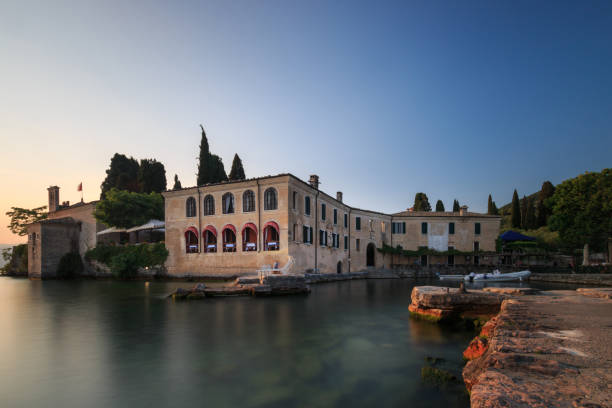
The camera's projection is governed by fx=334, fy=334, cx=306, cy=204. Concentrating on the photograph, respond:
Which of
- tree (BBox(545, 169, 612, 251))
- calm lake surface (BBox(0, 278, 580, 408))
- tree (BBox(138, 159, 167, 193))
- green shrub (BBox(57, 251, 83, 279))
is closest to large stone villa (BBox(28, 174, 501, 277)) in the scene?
green shrub (BBox(57, 251, 83, 279))

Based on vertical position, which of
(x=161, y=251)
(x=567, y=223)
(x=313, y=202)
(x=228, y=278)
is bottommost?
(x=228, y=278)

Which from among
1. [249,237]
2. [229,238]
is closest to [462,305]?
[249,237]

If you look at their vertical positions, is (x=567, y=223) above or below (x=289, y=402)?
above

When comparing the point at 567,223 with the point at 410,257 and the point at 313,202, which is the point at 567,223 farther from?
the point at 313,202

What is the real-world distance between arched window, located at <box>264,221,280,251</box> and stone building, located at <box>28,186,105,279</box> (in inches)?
916

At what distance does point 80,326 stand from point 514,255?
37.8 metres

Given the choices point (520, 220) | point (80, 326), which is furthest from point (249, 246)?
point (520, 220)

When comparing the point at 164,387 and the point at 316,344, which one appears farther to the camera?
the point at 316,344

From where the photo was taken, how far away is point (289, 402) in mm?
4926

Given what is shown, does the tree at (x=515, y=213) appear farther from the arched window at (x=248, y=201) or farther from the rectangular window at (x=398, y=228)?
the arched window at (x=248, y=201)

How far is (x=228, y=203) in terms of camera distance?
87.0 ft

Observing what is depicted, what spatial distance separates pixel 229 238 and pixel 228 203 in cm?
277

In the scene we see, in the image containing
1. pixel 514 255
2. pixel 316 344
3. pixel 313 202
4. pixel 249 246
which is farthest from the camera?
pixel 514 255

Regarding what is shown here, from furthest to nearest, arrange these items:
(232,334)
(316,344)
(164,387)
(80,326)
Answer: (80,326)
(232,334)
(316,344)
(164,387)
